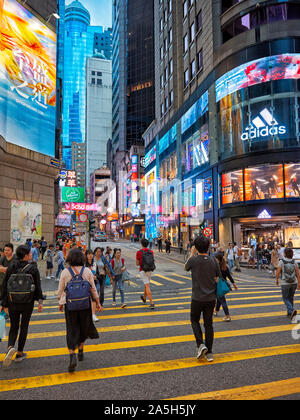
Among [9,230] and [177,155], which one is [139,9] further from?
[9,230]

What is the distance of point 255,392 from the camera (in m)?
4.05

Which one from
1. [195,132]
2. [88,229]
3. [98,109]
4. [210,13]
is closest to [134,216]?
[195,132]

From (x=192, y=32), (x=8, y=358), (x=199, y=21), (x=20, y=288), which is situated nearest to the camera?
(x=8, y=358)

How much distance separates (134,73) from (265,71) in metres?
87.2

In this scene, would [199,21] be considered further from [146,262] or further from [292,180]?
[146,262]

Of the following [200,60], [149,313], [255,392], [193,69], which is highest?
[193,69]

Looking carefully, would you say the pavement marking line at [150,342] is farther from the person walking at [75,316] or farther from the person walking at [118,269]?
the person walking at [118,269]

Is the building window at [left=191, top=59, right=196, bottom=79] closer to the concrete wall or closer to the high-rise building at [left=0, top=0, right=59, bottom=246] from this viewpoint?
the high-rise building at [left=0, top=0, right=59, bottom=246]

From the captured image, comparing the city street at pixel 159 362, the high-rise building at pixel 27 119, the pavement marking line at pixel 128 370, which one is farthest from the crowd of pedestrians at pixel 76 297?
the high-rise building at pixel 27 119

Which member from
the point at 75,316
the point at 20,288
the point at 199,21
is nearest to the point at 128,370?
the point at 75,316

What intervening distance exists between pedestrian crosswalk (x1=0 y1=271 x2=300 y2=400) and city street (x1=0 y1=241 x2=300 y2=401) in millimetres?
13

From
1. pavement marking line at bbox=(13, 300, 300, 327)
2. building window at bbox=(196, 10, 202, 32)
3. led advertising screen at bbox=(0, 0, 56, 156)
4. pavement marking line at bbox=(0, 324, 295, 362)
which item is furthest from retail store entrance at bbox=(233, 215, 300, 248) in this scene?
building window at bbox=(196, 10, 202, 32)

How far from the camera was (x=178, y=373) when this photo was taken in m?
4.71
